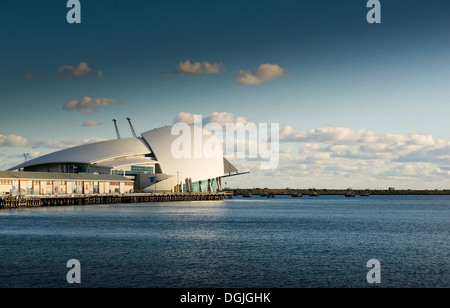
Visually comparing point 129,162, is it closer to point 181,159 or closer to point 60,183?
point 181,159

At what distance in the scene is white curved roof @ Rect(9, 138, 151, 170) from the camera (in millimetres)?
127062

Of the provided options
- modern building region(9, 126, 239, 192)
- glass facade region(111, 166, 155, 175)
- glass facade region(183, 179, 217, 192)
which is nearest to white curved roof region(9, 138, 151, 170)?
modern building region(9, 126, 239, 192)

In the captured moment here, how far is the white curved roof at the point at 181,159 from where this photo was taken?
140500 millimetres

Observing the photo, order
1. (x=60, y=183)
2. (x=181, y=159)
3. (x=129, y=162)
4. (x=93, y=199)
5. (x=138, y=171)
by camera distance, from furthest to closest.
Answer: (x=181, y=159), (x=138, y=171), (x=129, y=162), (x=93, y=199), (x=60, y=183)

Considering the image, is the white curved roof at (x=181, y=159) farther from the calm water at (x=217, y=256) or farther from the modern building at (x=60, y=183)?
the calm water at (x=217, y=256)

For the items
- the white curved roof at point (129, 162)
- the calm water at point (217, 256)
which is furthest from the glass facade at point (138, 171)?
the calm water at point (217, 256)

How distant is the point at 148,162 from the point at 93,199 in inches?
1196

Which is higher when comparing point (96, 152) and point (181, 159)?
point (96, 152)

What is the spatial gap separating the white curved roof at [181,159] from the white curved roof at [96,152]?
304 centimetres

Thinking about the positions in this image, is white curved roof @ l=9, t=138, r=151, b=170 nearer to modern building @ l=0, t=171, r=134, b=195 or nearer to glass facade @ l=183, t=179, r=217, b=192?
modern building @ l=0, t=171, r=134, b=195

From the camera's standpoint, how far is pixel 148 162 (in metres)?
136

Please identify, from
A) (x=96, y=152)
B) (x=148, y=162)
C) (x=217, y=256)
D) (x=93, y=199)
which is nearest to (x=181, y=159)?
(x=148, y=162)
